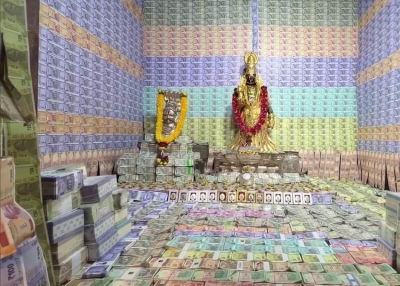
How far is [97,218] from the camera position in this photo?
10.0ft

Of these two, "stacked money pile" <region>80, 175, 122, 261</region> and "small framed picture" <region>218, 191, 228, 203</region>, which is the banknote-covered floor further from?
"small framed picture" <region>218, 191, 228, 203</region>

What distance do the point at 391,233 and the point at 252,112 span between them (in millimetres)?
5402

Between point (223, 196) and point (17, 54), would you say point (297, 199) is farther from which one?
point (17, 54)

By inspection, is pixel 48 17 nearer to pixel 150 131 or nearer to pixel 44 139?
pixel 44 139

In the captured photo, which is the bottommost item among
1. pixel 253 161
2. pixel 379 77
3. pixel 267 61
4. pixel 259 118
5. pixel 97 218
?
pixel 97 218

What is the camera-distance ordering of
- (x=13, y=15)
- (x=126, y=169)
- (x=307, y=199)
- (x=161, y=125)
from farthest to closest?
1. (x=161, y=125)
2. (x=126, y=169)
3. (x=307, y=199)
4. (x=13, y=15)

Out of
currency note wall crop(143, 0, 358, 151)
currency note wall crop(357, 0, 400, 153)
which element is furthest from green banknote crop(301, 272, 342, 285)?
currency note wall crop(143, 0, 358, 151)

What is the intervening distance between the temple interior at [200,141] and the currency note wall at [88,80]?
0.03 metres

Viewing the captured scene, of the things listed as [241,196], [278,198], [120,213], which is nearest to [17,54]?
[120,213]

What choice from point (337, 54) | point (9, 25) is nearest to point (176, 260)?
point (9, 25)

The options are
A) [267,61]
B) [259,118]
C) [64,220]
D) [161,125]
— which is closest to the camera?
[64,220]

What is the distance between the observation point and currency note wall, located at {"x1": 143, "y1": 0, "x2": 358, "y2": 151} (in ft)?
28.5

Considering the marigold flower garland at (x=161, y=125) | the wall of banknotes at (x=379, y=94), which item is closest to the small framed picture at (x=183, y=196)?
the marigold flower garland at (x=161, y=125)

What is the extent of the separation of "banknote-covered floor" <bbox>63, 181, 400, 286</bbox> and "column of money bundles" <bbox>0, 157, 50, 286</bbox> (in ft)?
3.13
